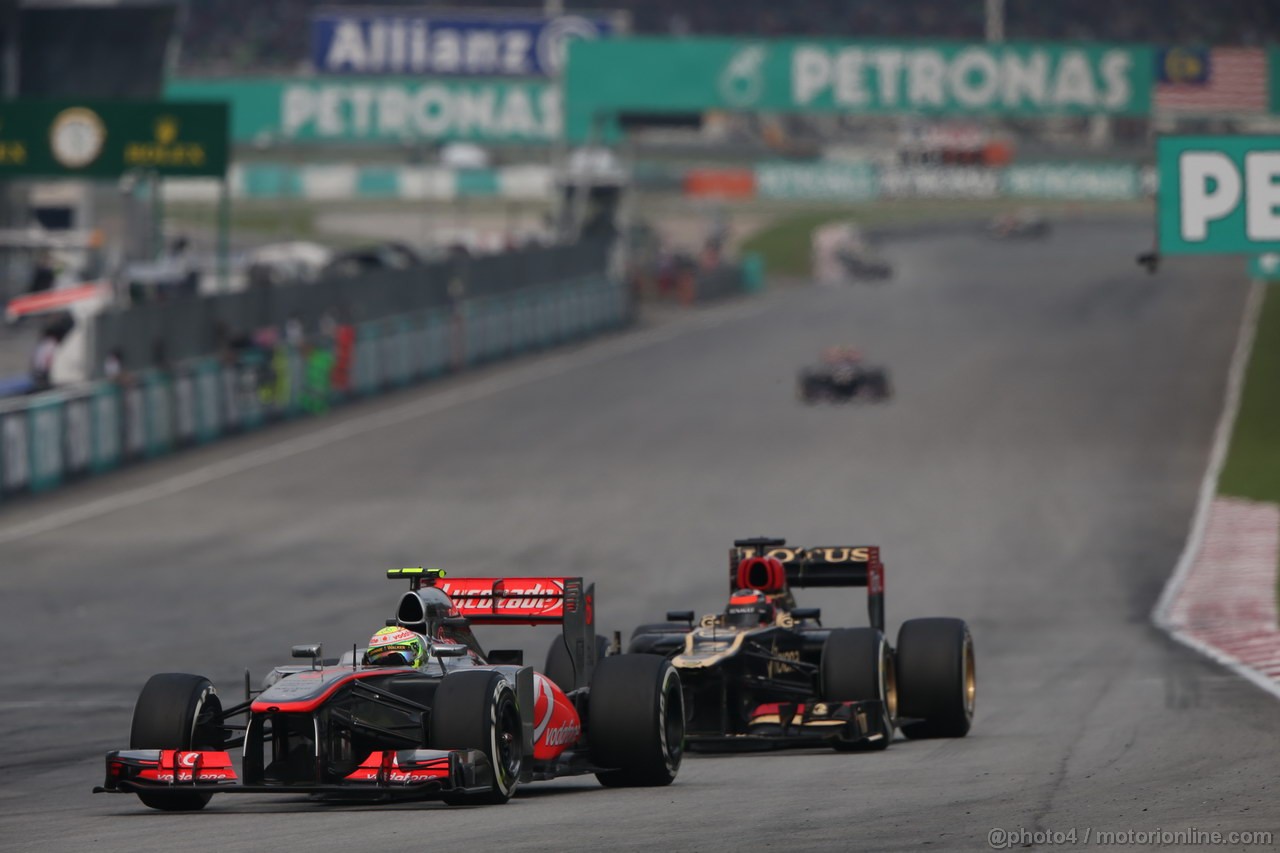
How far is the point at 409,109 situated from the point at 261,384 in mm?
22293

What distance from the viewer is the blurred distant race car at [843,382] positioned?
4019 centimetres

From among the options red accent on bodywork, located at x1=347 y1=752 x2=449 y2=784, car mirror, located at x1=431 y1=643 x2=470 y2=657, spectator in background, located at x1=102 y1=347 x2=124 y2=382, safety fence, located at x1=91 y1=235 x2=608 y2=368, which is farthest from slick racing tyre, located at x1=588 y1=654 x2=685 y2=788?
safety fence, located at x1=91 y1=235 x2=608 y2=368

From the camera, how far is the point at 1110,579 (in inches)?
962

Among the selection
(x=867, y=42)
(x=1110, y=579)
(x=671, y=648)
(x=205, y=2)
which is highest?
(x=205, y=2)

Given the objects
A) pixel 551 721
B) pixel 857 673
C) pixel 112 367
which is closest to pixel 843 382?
pixel 112 367

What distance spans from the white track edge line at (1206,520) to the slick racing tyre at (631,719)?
6.54m

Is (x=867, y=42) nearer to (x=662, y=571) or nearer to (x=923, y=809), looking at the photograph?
(x=662, y=571)

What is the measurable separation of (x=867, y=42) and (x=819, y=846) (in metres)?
42.3

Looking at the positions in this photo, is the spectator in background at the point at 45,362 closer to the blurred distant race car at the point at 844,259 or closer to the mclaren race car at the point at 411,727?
the mclaren race car at the point at 411,727

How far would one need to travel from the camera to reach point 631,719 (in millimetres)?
11781

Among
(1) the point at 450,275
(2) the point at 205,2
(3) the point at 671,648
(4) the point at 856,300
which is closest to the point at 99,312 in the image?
(1) the point at 450,275

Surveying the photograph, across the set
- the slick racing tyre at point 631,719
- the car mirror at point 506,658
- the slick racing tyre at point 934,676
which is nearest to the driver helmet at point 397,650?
the car mirror at point 506,658

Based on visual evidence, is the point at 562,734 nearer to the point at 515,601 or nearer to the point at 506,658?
the point at 506,658

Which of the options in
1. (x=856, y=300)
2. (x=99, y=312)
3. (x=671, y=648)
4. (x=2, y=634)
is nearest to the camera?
(x=671, y=648)
